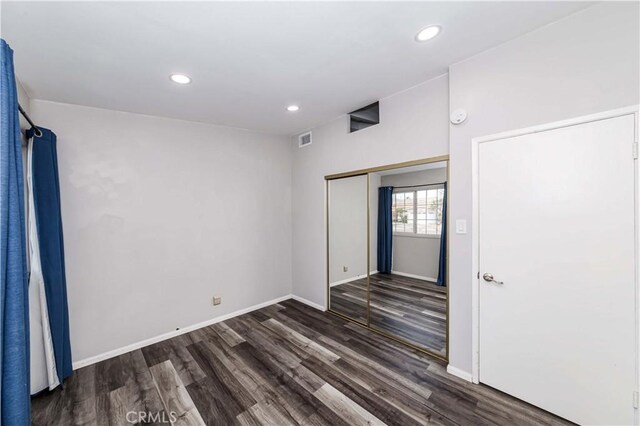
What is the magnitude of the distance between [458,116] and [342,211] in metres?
1.83

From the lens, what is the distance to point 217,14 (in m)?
1.49

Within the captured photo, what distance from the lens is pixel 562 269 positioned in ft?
5.68

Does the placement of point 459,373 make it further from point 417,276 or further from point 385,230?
point 385,230

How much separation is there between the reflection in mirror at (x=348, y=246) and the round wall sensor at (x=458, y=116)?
120 centimetres

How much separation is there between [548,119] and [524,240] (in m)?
0.87

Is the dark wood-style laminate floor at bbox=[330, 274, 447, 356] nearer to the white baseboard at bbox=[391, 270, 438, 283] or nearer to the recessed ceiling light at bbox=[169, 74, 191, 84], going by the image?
the white baseboard at bbox=[391, 270, 438, 283]

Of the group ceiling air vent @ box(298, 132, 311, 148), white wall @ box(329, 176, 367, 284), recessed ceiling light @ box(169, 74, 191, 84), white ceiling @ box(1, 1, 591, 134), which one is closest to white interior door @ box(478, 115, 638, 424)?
white ceiling @ box(1, 1, 591, 134)

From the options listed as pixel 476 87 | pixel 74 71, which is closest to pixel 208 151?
pixel 74 71

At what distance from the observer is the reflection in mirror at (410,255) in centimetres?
254

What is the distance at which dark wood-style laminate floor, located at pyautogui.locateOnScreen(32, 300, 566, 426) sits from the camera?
183 centimetres

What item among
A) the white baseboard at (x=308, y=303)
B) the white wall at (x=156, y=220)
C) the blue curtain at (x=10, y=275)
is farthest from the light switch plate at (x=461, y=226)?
the blue curtain at (x=10, y=275)

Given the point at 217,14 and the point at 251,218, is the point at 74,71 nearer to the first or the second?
the point at 217,14

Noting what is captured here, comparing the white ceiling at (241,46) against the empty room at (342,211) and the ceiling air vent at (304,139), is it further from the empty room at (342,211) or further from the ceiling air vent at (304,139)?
the ceiling air vent at (304,139)

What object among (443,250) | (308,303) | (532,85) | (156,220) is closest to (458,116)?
(532,85)
